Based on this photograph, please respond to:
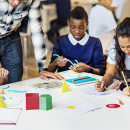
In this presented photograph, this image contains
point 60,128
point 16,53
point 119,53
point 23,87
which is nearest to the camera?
point 60,128

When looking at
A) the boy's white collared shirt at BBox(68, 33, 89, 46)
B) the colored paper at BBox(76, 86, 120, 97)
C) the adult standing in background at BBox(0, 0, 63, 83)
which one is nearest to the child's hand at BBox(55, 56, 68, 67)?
the adult standing in background at BBox(0, 0, 63, 83)

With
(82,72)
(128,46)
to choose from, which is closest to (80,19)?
(82,72)

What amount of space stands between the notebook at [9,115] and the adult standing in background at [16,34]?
593 millimetres

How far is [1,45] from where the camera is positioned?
1763 millimetres

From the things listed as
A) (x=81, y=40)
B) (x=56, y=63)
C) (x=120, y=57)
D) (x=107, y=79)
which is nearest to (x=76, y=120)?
(x=107, y=79)

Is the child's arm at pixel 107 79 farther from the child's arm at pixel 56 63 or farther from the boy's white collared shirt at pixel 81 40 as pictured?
the boy's white collared shirt at pixel 81 40

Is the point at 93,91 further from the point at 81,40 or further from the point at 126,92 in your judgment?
the point at 81,40

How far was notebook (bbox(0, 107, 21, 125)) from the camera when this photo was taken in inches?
35.6

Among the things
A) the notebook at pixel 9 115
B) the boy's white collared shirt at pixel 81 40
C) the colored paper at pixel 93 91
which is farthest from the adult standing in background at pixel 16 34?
the notebook at pixel 9 115

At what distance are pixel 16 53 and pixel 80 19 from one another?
65cm

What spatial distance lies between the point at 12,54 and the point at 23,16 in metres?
0.33

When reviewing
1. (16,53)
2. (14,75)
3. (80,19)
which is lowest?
(14,75)

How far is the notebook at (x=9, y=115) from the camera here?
0.90m

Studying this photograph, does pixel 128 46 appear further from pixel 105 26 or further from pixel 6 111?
pixel 105 26
